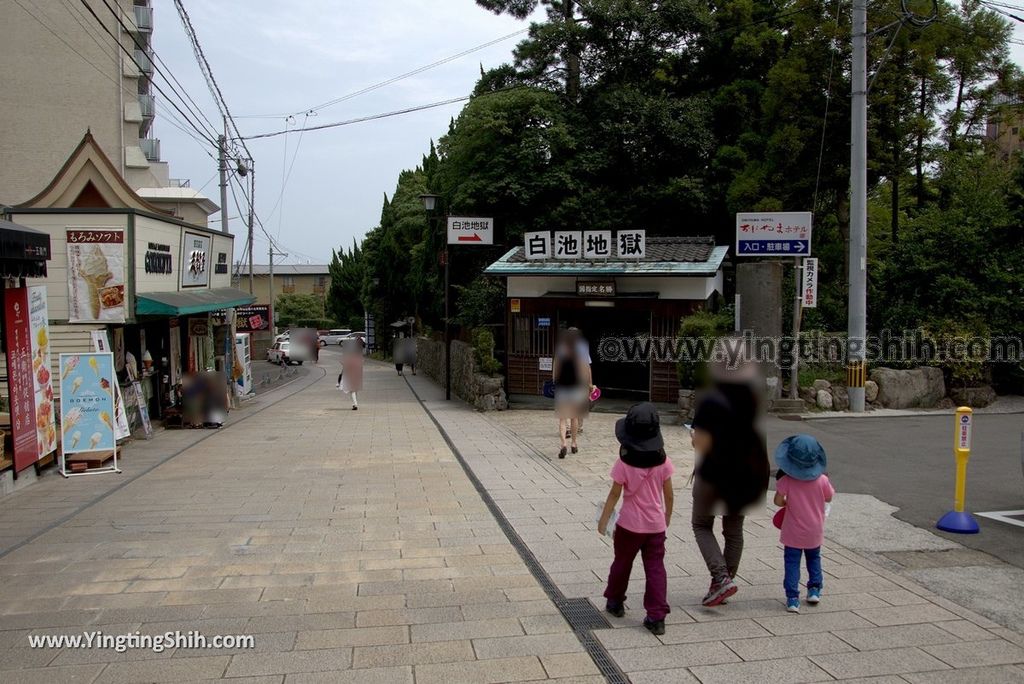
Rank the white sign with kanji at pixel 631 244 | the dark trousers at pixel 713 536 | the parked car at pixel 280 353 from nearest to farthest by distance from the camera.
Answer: the dark trousers at pixel 713 536
the white sign with kanji at pixel 631 244
the parked car at pixel 280 353

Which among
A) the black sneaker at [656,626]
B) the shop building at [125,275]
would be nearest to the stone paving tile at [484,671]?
the black sneaker at [656,626]

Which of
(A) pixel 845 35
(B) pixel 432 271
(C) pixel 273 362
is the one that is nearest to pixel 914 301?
(A) pixel 845 35

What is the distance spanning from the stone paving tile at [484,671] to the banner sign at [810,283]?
1211 cm

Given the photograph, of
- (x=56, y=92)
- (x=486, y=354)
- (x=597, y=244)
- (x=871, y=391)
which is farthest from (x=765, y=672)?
(x=56, y=92)

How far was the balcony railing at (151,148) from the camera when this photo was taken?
40159 mm

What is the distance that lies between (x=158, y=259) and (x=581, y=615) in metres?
12.5

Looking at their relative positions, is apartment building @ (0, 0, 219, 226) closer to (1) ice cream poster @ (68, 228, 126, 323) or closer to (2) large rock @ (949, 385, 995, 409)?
(1) ice cream poster @ (68, 228, 126, 323)

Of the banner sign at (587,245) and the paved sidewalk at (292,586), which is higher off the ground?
the banner sign at (587,245)

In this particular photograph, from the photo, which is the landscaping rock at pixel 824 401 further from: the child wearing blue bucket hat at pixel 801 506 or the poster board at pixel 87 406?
the poster board at pixel 87 406

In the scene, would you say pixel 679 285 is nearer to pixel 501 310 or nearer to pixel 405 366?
pixel 501 310

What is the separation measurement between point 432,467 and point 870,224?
18.3 m

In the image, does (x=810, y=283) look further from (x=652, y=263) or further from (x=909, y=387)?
(x=652, y=263)

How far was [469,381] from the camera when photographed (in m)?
20.2

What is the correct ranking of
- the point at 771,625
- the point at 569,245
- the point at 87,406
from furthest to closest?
the point at 569,245
the point at 87,406
the point at 771,625
